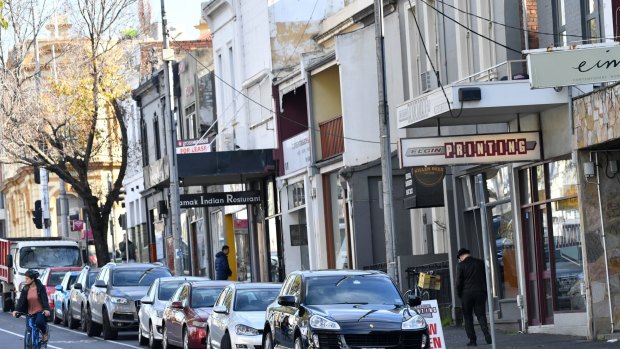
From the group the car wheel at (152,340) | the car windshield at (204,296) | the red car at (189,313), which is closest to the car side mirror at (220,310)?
the red car at (189,313)

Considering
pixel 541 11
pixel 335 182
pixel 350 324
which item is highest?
pixel 541 11

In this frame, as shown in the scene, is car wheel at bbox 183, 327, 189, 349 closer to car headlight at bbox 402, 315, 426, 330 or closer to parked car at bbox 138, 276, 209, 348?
parked car at bbox 138, 276, 209, 348

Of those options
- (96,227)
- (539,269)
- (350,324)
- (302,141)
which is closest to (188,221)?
(96,227)

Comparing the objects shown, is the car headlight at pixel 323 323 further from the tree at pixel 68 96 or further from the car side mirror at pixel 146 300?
the tree at pixel 68 96

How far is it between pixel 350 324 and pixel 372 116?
15.3 meters

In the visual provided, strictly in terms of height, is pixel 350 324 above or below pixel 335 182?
below

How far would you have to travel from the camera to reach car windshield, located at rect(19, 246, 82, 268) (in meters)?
48.4

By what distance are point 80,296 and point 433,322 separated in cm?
1732

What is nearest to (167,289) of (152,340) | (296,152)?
(152,340)

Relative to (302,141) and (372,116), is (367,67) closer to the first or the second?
(372,116)

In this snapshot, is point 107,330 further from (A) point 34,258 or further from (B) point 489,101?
(A) point 34,258

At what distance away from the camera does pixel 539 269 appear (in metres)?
25.8

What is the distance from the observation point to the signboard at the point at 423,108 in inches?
946

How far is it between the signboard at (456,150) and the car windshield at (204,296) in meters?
4.70
